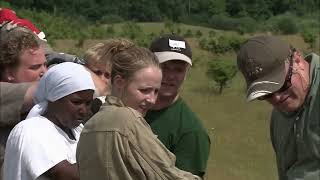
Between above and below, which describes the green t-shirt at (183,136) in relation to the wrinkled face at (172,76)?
below

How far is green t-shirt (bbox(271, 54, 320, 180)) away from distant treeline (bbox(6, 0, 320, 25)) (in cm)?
6128

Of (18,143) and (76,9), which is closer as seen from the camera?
(18,143)

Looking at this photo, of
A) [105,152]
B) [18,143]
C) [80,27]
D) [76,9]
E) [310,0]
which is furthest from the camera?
[310,0]

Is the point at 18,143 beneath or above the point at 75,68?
beneath

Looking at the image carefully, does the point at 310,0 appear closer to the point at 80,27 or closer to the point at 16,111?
the point at 80,27

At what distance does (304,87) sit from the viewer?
2568mm

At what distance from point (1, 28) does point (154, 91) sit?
1275 millimetres

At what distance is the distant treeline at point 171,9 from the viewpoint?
2657 inches

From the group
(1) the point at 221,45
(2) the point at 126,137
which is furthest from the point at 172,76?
(1) the point at 221,45

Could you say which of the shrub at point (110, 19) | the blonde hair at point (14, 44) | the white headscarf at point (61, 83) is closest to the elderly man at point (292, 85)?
the white headscarf at point (61, 83)

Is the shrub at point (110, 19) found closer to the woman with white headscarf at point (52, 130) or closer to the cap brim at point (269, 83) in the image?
the woman with white headscarf at point (52, 130)

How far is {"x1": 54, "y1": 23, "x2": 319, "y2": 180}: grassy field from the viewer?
46.0 feet

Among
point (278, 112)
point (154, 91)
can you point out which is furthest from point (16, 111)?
point (278, 112)

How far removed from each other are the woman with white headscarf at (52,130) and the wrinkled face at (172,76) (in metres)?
0.62
